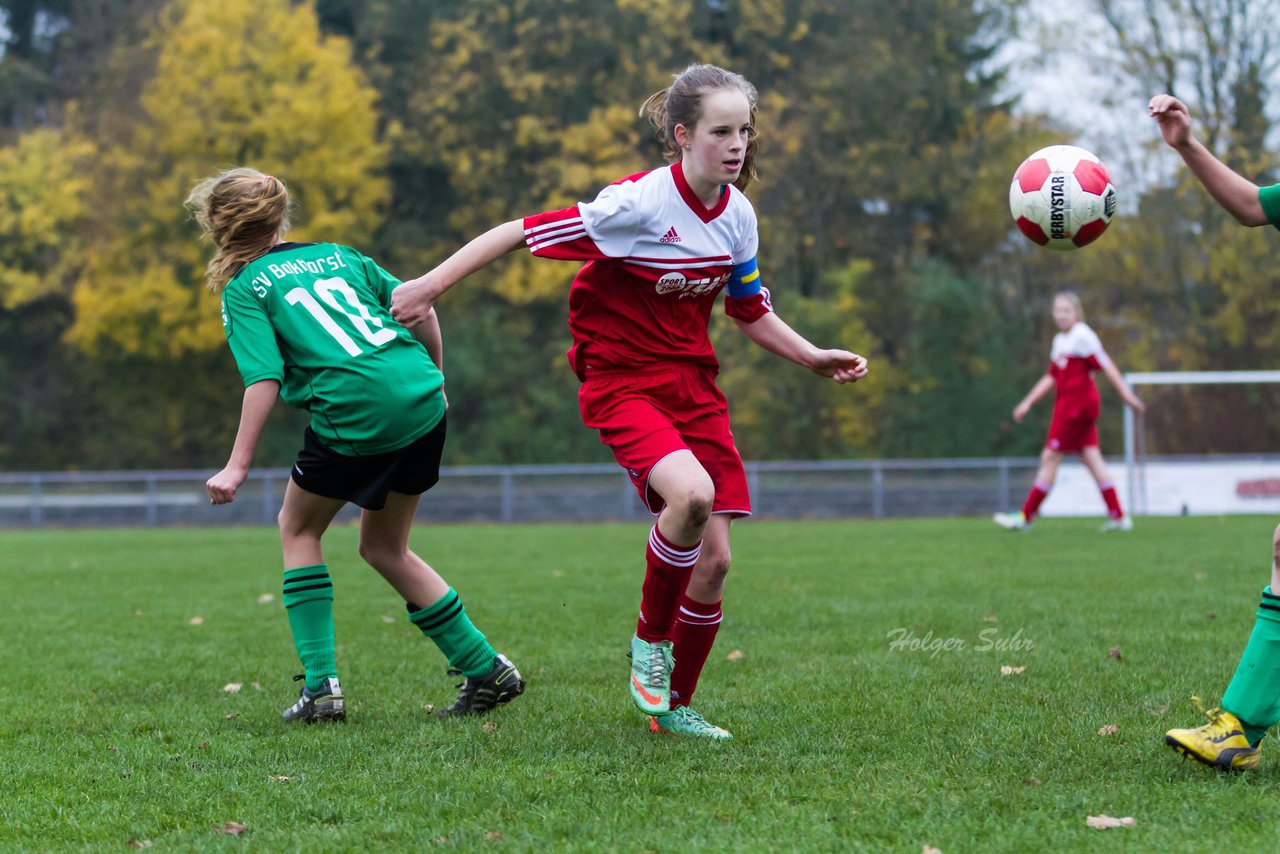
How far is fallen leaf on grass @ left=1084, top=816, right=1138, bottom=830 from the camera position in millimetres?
3066

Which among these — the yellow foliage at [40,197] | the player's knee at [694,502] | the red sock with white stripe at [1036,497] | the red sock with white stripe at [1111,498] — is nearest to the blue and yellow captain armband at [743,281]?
the player's knee at [694,502]

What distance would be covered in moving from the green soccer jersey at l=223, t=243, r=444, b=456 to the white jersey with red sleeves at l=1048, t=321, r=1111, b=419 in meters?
10.1

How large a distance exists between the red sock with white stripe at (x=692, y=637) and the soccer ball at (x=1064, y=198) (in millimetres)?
1860

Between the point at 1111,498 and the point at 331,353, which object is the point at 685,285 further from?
the point at 1111,498

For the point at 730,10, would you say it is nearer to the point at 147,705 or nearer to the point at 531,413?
the point at 531,413

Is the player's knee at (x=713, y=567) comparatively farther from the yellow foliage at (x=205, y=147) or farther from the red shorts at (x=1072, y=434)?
the yellow foliage at (x=205, y=147)

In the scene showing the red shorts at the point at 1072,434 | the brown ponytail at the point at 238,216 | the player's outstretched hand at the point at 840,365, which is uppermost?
the brown ponytail at the point at 238,216

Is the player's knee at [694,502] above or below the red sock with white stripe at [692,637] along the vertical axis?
above

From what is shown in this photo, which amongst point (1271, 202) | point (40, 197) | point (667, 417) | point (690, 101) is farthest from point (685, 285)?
point (40, 197)

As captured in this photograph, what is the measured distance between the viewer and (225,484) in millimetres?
4137

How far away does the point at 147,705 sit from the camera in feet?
16.8

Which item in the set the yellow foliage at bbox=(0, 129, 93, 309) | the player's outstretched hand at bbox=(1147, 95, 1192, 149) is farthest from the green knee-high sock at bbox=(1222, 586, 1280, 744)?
the yellow foliage at bbox=(0, 129, 93, 309)

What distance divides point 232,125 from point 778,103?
11.6 metres

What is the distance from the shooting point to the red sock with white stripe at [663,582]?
4227mm
